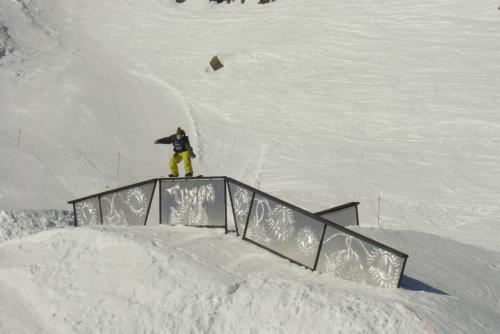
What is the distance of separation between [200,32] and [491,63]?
15843 millimetres

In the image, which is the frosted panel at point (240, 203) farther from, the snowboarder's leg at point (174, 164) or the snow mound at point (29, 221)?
the snow mound at point (29, 221)

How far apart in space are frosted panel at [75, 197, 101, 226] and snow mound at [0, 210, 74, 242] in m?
2.72

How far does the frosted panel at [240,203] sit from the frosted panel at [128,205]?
1.97 m

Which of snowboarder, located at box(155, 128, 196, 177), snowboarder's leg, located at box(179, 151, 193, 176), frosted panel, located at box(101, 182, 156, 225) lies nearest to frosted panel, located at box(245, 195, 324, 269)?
frosted panel, located at box(101, 182, 156, 225)

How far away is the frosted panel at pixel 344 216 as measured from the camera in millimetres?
13873

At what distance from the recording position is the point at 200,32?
120ft

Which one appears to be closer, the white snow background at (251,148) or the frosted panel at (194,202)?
the white snow background at (251,148)

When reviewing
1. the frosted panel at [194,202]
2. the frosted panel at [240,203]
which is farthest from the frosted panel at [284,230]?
the frosted panel at [194,202]

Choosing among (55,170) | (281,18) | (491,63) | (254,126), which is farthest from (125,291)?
(281,18)

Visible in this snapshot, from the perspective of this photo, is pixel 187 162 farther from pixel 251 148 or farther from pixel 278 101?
pixel 278 101

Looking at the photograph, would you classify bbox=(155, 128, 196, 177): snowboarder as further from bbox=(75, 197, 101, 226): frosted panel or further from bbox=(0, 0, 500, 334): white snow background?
bbox=(0, 0, 500, 334): white snow background

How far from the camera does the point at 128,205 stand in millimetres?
13312

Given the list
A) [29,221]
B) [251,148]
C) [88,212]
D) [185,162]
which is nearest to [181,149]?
[185,162]

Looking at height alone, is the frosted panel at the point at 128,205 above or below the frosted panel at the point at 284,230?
below
